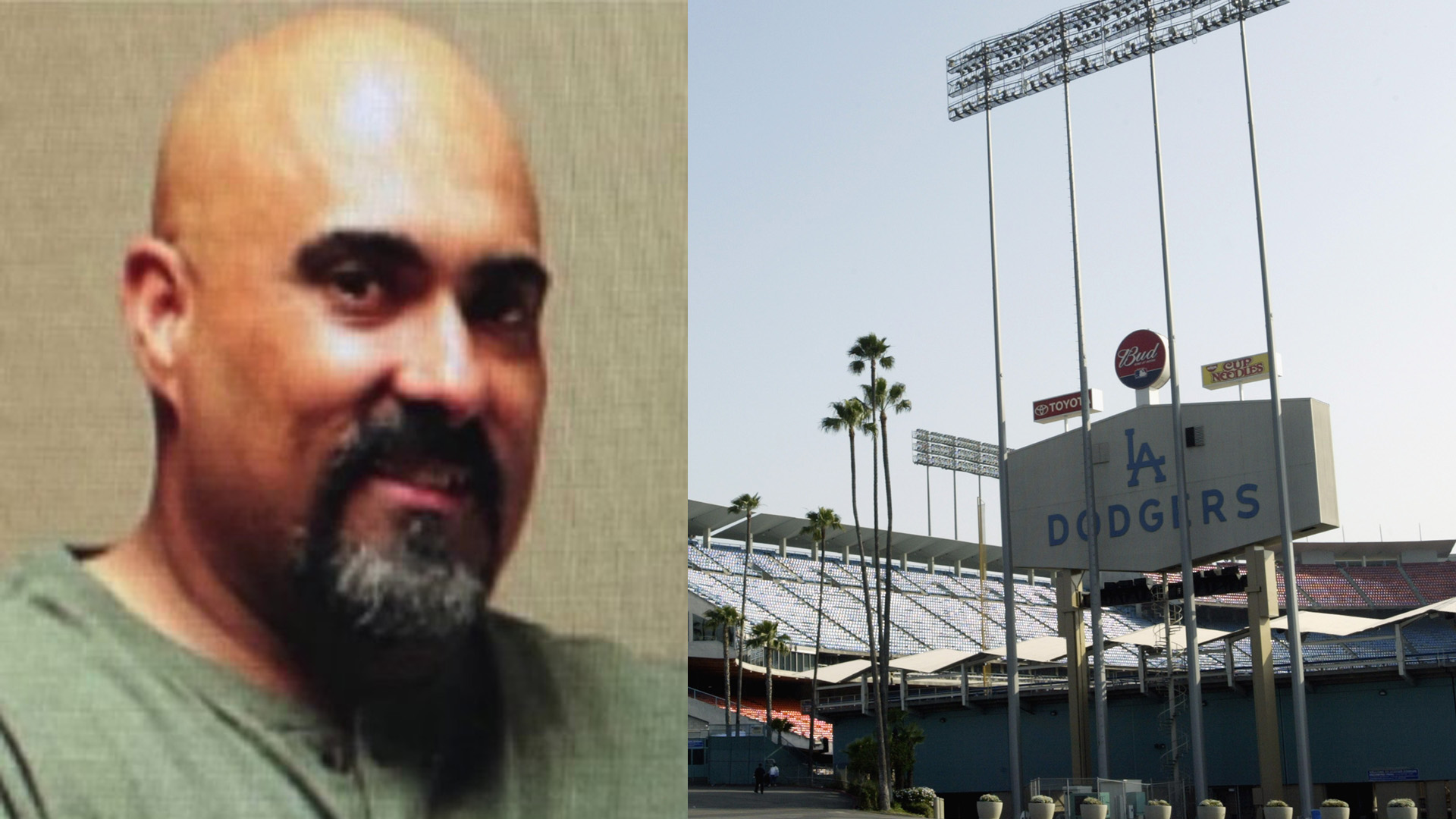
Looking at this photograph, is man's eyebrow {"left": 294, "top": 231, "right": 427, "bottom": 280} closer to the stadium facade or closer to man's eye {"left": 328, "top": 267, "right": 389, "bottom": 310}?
man's eye {"left": 328, "top": 267, "right": 389, "bottom": 310}

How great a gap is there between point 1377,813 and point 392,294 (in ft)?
102

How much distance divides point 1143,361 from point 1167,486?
15.8 feet

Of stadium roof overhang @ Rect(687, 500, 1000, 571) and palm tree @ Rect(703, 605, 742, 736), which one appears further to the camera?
stadium roof overhang @ Rect(687, 500, 1000, 571)

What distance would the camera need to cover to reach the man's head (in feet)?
61.1

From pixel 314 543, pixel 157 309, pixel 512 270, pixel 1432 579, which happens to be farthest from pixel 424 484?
pixel 1432 579

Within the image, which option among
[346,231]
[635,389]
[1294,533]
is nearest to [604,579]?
[635,389]

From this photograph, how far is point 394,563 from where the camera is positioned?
18.7 metres

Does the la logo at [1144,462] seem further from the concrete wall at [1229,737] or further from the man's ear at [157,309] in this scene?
the man's ear at [157,309]

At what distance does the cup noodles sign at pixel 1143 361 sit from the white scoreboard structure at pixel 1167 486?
6.56 feet

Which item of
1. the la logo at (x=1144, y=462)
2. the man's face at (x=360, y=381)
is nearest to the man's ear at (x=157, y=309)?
the man's face at (x=360, y=381)

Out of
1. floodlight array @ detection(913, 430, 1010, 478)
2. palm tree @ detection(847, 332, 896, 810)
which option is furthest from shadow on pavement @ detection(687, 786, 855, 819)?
floodlight array @ detection(913, 430, 1010, 478)

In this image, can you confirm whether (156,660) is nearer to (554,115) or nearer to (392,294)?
(392,294)

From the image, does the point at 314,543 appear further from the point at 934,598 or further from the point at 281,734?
the point at 934,598

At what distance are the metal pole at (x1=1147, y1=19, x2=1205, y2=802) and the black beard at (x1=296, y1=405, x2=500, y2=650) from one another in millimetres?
21382
